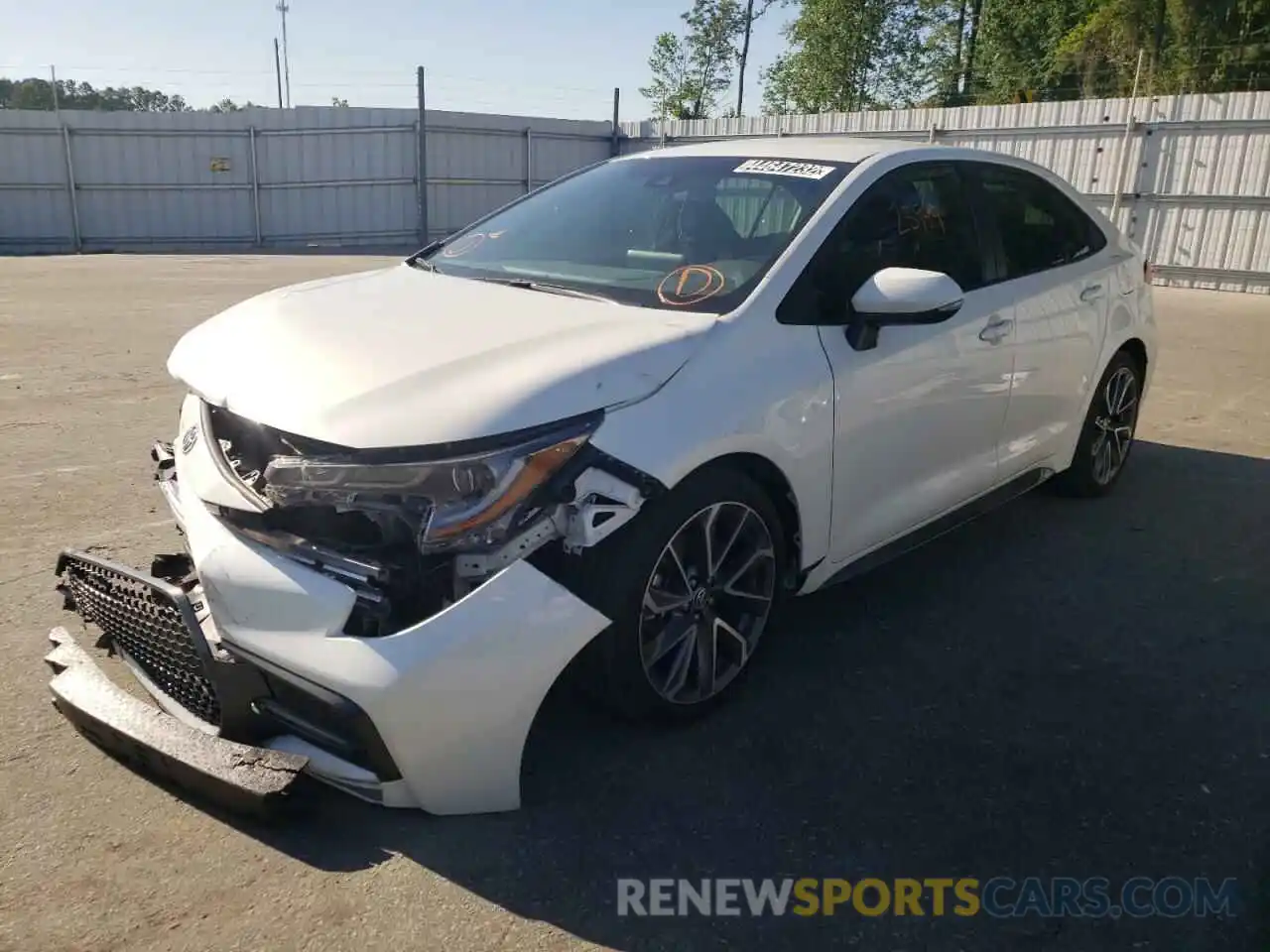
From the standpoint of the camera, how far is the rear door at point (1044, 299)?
420 cm

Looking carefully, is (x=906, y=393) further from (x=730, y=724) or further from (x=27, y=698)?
(x=27, y=698)

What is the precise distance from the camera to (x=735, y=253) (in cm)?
332

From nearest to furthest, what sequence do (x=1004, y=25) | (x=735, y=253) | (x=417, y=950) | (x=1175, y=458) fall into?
(x=417, y=950)
(x=735, y=253)
(x=1175, y=458)
(x=1004, y=25)

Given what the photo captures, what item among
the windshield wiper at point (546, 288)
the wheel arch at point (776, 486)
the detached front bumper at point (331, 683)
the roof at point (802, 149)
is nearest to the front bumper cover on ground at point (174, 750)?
the detached front bumper at point (331, 683)

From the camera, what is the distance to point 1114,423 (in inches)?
208

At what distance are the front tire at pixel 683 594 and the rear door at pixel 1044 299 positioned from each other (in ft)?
5.42

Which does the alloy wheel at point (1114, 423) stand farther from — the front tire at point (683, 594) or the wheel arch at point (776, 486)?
the front tire at point (683, 594)

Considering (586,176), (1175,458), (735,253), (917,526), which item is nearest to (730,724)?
(917,526)

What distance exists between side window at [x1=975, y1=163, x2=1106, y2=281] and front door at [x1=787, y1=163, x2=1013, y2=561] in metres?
0.25

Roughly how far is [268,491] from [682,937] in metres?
1.44

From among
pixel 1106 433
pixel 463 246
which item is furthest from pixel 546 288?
pixel 1106 433

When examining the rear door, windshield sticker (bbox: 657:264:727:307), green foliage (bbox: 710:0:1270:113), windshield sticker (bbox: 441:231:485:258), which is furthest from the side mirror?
green foliage (bbox: 710:0:1270:113)

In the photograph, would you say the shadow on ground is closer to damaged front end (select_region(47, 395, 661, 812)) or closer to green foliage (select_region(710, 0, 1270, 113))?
damaged front end (select_region(47, 395, 661, 812))

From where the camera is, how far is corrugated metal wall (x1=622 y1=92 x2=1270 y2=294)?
1488cm
